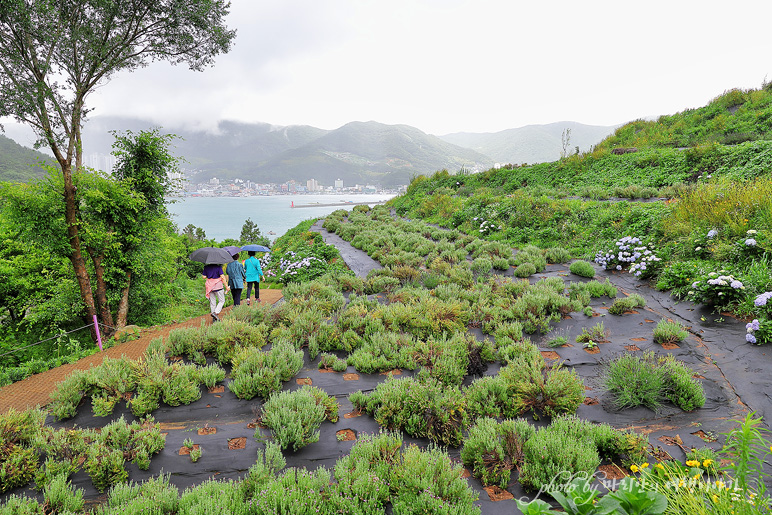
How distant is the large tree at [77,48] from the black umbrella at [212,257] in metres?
3.84

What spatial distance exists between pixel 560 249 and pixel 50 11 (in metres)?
15.4

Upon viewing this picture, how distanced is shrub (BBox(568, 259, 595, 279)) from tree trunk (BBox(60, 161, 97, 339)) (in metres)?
13.8

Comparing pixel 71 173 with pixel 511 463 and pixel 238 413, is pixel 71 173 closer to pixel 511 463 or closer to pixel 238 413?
pixel 238 413

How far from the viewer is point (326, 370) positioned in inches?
195

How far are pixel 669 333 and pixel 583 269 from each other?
3.53 metres

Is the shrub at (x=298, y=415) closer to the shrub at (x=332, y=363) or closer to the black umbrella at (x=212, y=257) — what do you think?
the shrub at (x=332, y=363)

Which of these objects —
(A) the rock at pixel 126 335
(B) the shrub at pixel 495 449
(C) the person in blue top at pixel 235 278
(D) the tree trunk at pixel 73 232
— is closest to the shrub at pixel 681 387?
(B) the shrub at pixel 495 449

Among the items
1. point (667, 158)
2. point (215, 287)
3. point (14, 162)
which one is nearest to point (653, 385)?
point (215, 287)

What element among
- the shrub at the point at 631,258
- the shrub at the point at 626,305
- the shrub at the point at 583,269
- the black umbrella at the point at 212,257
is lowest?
the shrub at the point at 626,305

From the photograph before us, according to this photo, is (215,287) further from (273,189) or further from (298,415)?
(273,189)

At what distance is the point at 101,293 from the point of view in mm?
10398

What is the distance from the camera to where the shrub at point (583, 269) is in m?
8.06

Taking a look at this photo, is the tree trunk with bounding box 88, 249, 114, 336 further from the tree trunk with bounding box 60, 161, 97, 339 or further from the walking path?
the walking path

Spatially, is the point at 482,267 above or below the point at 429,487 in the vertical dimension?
above
